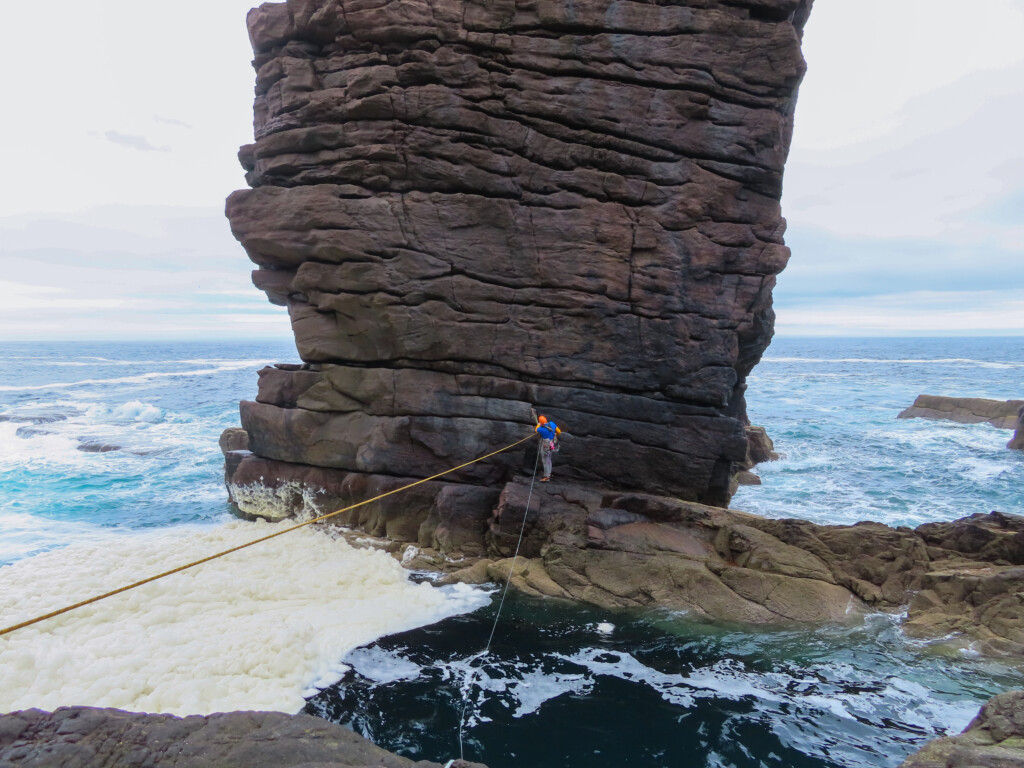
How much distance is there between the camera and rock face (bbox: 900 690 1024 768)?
17.0 ft

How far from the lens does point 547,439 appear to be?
40.6 feet

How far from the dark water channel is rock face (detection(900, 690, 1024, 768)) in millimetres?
1441

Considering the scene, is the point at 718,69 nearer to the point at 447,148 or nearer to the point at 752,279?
the point at 752,279

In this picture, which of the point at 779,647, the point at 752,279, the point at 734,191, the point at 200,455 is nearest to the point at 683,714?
the point at 779,647

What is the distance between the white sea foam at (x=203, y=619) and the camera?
26.0 ft

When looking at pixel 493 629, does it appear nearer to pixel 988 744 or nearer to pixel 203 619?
pixel 203 619

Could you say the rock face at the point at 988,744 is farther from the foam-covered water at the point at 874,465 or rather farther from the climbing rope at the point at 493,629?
the foam-covered water at the point at 874,465

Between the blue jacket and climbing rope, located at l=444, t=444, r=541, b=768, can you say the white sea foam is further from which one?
the blue jacket

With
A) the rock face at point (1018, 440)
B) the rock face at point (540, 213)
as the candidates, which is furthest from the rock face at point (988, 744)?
the rock face at point (1018, 440)

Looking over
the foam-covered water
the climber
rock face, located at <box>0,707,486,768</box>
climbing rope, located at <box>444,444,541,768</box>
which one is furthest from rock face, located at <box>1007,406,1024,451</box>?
rock face, located at <box>0,707,486,768</box>

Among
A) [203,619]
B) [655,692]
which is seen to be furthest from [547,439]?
[203,619]

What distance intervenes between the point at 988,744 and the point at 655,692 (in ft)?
12.6

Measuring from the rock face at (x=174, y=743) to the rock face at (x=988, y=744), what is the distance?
4.17 meters

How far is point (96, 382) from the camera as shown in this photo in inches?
2286
